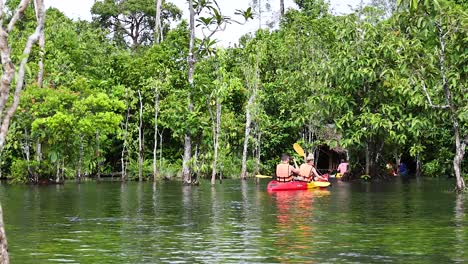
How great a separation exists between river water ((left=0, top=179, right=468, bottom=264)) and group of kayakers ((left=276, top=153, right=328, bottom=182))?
2.85 m

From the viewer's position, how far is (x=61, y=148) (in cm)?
3734

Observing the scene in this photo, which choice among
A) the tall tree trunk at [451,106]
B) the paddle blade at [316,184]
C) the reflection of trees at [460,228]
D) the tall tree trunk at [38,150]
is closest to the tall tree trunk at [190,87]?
the paddle blade at [316,184]

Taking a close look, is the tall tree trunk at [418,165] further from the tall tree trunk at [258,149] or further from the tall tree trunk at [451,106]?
the tall tree trunk at [451,106]

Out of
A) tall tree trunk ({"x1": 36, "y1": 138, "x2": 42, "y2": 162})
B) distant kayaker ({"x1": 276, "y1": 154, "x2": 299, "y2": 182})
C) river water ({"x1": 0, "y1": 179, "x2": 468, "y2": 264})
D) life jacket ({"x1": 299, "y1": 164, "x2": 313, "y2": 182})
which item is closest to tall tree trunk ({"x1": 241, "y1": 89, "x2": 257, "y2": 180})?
tall tree trunk ({"x1": 36, "y1": 138, "x2": 42, "y2": 162})

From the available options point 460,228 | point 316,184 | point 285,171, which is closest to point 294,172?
point 316,184

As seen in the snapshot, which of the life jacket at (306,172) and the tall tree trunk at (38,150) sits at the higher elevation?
the tall tree trunk at (38,150)

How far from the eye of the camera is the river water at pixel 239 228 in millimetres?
12547

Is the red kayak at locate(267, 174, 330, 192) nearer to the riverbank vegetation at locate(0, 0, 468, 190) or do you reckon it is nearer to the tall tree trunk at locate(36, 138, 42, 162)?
the riverbank vegetation at locate(0, 0, 468, 190)

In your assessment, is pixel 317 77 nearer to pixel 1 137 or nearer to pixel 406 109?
pixel 406 109

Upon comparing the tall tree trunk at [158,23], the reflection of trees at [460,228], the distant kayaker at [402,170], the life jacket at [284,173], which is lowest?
the reflection of trees at [460,228]

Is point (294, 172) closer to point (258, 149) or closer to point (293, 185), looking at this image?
point (293, 185)

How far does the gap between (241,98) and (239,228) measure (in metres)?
30.6

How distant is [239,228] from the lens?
16.7 m

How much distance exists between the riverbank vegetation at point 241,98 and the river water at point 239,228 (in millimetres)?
6719
